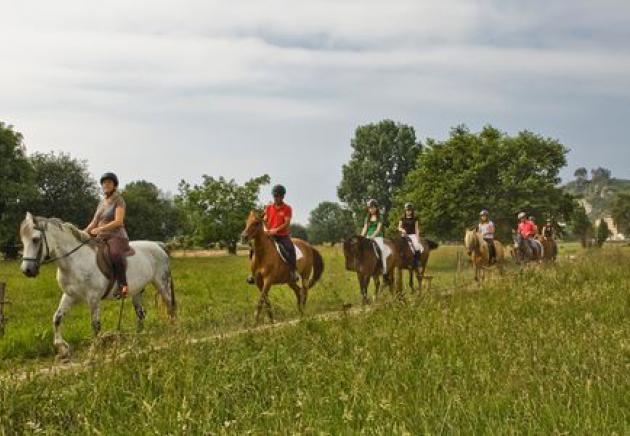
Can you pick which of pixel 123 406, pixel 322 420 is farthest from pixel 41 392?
pixel 322 420

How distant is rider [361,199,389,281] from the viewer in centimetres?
1652

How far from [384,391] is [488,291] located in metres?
7.47

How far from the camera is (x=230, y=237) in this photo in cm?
6738

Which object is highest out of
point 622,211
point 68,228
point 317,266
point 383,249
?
point 622,211

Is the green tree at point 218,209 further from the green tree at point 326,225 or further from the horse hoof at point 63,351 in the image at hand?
the horse hoof at point 63,351

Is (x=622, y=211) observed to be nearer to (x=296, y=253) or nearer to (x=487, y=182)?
(x=487, y=182)

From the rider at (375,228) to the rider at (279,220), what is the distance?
3.61 meters

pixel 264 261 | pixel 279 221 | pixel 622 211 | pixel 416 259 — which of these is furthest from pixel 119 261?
pixel 622 211

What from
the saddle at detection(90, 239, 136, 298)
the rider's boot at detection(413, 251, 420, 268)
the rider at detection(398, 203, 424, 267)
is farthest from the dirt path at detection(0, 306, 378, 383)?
the rider at detection(398, 203, 424, 267)

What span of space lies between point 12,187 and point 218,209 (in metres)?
26.2

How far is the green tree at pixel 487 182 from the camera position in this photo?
4588 cm

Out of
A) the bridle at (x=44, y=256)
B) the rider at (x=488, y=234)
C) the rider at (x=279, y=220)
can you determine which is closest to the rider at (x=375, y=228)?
the rider at (x=279, y=220)

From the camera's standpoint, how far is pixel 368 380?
604cm

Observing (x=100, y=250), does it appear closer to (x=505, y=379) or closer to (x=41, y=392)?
(x=41, y=392)
